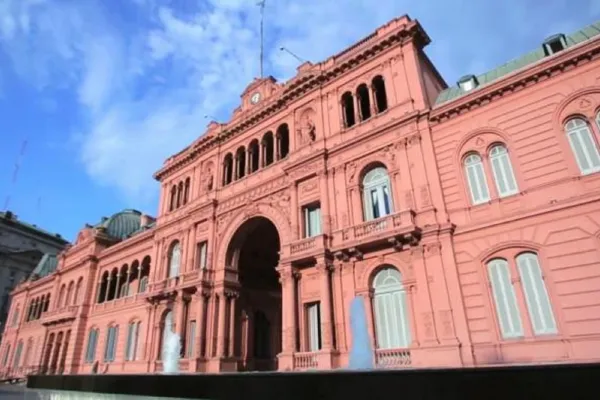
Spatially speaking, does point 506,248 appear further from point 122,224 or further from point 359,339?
point 122,224

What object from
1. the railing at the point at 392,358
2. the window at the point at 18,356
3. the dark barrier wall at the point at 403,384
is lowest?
the dark barrier wall at the point at 403,384

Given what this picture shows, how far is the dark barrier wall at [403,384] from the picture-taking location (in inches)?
119

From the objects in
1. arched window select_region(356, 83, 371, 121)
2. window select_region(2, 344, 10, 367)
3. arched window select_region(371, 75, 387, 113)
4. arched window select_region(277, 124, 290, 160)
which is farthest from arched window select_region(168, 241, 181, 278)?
window select_region(2, 344, 10, 367)

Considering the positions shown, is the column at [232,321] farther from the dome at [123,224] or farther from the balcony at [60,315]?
the dome at [123,224]

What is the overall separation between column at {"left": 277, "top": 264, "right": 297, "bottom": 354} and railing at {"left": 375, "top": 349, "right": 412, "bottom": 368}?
4381mm

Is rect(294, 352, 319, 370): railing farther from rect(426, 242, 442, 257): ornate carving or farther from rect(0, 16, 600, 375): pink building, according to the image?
rect(426, 242, 442, 257): ornate carving

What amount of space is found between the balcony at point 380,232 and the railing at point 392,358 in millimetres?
4226

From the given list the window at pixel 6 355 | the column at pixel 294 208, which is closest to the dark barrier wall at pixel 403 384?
the column at pixel 294 208

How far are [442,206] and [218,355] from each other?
1476 centimetres

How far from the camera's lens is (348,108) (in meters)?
21.5

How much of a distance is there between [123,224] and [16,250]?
1219 inches

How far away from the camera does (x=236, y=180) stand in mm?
25062

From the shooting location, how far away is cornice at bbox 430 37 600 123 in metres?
13.6

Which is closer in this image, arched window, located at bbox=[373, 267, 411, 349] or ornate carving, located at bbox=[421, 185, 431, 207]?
arched window, located at bbox=[373, 267, 411, 349]
